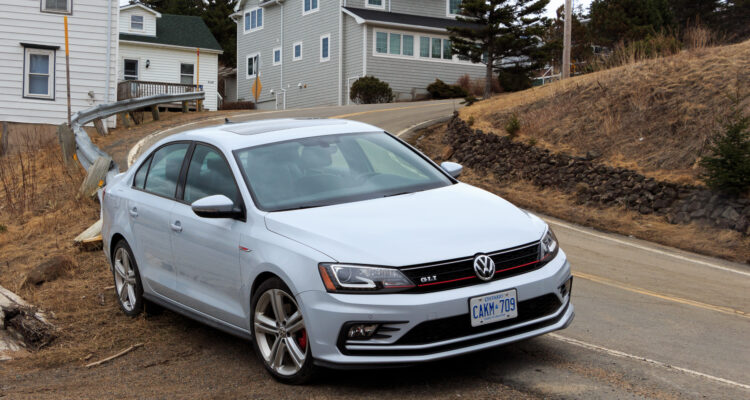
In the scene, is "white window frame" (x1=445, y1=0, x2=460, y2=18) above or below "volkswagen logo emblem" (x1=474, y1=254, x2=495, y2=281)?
above

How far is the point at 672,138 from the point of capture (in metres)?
15.2

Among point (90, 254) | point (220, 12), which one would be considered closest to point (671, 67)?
point (90, 254)

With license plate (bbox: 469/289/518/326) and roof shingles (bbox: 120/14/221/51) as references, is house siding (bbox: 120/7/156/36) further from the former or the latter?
license plate (bbox: 469/289/518/326)

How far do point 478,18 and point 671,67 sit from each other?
52.7 ft

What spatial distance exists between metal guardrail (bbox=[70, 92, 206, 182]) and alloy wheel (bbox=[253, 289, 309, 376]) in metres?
7.76

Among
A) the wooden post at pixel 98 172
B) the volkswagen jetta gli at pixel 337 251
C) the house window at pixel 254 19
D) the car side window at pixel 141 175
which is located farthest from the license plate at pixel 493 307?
the house window at pixel 254 19

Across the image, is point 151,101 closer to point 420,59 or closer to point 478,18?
point 478,18

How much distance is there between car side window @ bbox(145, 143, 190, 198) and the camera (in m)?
6.95

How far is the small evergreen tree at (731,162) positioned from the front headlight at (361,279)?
9.51 metres

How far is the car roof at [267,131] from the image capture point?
6.50 m

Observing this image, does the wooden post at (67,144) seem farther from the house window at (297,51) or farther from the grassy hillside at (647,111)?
the house window at (297,51)

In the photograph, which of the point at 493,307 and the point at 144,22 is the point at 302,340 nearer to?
the point at 493,307

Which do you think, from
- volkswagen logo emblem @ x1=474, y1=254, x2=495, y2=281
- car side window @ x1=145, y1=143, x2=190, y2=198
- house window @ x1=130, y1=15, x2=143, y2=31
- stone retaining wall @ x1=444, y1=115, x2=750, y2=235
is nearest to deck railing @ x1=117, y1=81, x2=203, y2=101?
house window @ x1=130, y1=15, x2=143, y2=31

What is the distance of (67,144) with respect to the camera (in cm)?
1661
